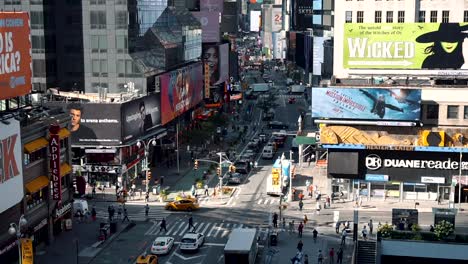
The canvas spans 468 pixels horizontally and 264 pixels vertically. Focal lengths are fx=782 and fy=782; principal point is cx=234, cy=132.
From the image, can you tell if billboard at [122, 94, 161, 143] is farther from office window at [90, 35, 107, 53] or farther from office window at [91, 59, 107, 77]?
office window at [90, 35, 107, 53]

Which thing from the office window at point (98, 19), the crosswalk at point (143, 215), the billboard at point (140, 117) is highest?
the office window at point (98, 19)

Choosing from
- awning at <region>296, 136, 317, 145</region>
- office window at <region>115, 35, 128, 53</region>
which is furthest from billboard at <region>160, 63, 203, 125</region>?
awning at <region>296, 136, 317, 145</region>

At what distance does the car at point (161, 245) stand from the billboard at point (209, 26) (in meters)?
93.6

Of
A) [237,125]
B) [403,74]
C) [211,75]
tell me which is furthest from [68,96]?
[211,75]

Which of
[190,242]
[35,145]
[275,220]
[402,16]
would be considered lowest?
[275,220]

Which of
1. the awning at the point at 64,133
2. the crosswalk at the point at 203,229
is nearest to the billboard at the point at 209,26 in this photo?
the crosswalk at the point at 203,229

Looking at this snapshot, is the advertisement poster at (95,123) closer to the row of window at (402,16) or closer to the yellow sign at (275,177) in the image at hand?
the yellow sign at (275,177)

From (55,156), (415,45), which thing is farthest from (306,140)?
(55,156)

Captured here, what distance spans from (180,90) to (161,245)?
52.3 metres

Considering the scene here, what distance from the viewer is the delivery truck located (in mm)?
54344

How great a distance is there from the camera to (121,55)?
95.8 metres

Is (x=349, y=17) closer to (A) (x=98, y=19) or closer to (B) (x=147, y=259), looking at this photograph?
(A) (x=98, y=19)

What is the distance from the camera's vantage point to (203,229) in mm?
69062

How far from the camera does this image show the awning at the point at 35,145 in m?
60.1
